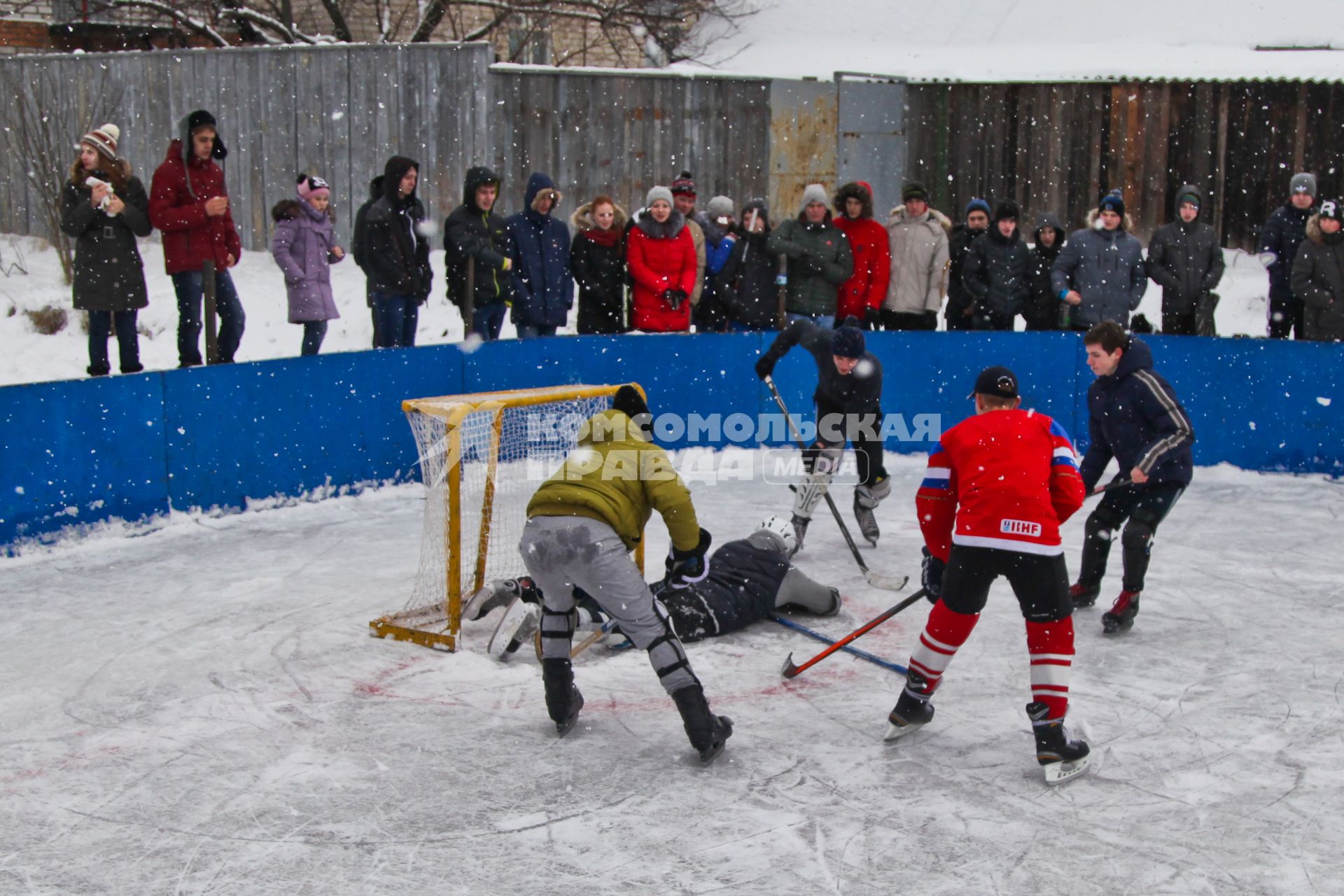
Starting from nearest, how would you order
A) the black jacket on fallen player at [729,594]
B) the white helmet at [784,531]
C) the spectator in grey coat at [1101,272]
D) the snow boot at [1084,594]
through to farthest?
the black jacket on fallen player at [729,594]
the snow boot at [1084,594]
the white helmet at [784,531]
the spectator in grey coat at [1101,272]

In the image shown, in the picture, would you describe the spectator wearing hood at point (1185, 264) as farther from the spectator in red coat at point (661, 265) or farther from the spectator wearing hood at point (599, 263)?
the spectator wearing hood at point (599, 263)

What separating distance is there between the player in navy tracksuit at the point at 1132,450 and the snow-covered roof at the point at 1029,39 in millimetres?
12281

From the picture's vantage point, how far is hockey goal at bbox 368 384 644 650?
6.00 meters

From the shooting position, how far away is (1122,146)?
16766 mm

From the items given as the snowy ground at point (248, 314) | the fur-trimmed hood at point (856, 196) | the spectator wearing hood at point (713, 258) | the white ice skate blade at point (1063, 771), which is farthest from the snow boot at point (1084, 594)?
the snowy ground at point (248, 314)

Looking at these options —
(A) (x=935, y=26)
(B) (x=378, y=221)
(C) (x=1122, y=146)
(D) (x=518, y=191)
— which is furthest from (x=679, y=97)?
(A) (x=935, y=26)

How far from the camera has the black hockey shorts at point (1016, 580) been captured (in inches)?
181

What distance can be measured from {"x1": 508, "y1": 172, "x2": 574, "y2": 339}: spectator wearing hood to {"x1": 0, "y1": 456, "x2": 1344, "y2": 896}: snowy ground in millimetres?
3279

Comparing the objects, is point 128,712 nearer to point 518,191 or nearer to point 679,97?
point 518,191

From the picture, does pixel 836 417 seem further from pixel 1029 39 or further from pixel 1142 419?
pixel 1029 39

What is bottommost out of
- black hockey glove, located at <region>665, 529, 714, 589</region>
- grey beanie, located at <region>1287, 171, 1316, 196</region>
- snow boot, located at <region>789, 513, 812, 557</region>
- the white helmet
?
snow boot, located at <region>789, 513, 812, 557</region>

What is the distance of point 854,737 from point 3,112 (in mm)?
14145

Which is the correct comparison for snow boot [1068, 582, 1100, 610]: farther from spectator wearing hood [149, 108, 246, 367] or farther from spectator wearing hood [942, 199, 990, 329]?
spectator wearing hood [149, 108, 246, 367]

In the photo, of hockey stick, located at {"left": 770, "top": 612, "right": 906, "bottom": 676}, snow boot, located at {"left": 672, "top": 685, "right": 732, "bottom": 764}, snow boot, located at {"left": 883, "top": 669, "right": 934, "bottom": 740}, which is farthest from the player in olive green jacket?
hockey stick, located at {"left": 770, "top": 612, "right": 906, "bottom": 676}
